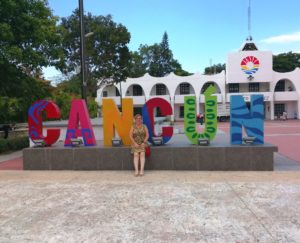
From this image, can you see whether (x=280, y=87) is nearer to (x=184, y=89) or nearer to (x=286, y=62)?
(x=184, y=89)

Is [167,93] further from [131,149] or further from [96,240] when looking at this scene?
[96,240]

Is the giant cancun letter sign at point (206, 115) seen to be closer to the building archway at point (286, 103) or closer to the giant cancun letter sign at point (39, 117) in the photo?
the giant cancun letter sign at point (39, 117)

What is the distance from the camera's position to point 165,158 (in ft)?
35.1

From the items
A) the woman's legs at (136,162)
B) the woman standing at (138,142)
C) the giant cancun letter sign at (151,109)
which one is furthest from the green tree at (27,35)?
the woman's legs at (136,162)

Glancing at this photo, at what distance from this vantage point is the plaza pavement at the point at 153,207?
17.6 ft

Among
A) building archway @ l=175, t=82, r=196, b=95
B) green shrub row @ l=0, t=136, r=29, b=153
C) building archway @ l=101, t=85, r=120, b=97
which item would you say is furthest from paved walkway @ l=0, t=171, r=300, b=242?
building archway @ l=101, t=85, r=120, b=97

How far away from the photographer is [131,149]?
10.6 m

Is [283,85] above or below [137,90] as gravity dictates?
above

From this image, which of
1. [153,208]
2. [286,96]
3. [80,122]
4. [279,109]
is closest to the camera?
[153,208]

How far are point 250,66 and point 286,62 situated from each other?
22.8m

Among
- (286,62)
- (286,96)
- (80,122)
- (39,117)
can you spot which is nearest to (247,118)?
(80,122)

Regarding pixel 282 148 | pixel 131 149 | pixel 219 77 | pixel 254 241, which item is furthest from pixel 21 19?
pixel 219 77

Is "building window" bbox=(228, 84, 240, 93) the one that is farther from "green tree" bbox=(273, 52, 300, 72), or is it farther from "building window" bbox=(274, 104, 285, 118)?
"green tree" bbox=(273, 52, 300, 72)

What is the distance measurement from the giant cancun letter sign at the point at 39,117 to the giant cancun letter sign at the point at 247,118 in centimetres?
524
